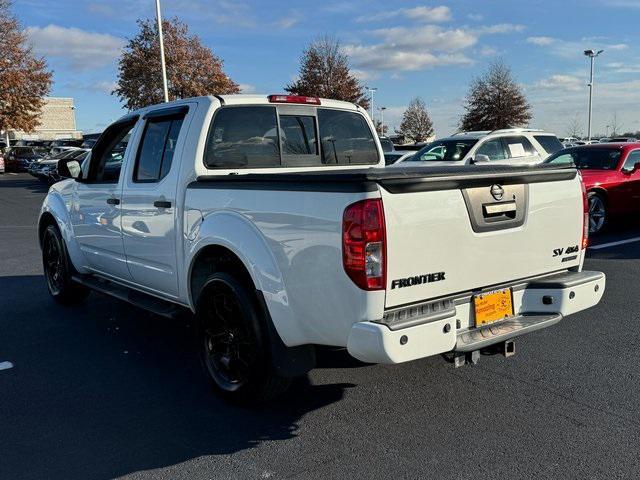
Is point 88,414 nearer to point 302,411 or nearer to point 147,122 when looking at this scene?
point 302,411

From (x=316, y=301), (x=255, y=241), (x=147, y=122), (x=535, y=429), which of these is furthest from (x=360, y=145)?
(x=535, y=429)

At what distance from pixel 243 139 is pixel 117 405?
208cm

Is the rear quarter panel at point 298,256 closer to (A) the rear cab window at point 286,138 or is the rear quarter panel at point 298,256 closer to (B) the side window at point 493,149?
(A) the rear cab window at point 286,138

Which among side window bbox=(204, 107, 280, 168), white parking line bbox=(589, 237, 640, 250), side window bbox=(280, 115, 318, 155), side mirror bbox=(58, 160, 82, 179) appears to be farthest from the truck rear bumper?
white parking line bbox=(589, 237, 640, 250)

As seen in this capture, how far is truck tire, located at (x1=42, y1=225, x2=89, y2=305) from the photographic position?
6320mm

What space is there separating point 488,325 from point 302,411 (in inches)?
50.7

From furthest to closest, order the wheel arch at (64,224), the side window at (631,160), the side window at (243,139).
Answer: the side window at (631,160), the wheel arch at (64,224), the side window at (243,139)

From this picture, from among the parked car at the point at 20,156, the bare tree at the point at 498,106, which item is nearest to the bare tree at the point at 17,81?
the parked car at the point at 20,156

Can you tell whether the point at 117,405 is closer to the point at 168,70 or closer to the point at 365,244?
the point at 365,244

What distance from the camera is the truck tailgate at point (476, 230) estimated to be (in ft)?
10.0

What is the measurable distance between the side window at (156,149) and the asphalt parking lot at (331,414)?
4.82ft

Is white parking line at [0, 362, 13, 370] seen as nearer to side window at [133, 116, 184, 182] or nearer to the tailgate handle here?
side window at [133, 116, 184, 182]

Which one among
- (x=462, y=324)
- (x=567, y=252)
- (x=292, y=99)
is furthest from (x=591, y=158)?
(x=462, y=324)

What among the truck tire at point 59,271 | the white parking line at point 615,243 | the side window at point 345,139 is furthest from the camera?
the white parking line at point 615,243
